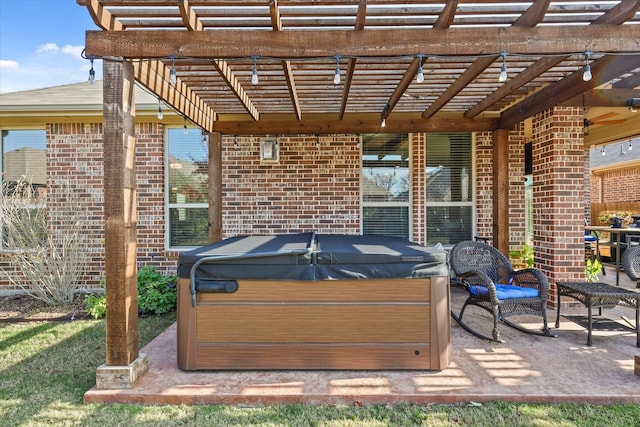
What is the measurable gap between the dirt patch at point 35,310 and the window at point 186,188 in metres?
1.53

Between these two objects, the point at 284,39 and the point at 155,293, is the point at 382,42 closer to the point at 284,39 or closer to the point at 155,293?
the point at 284,39

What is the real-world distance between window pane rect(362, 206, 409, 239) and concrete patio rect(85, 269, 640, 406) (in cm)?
279

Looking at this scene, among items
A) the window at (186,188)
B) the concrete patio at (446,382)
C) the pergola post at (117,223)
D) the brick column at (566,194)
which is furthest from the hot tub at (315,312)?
the window at (186,188)

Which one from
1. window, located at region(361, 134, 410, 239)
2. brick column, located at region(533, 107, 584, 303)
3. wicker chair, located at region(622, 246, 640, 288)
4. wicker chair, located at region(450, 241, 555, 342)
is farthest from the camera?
window, located at region(361, 134, 410, 239)

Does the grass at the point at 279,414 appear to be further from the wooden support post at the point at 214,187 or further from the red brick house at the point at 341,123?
the wooden support post at the point at 214,187

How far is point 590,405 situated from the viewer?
2.41 m

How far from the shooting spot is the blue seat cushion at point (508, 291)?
3562mm

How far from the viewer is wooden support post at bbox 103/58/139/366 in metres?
2.63

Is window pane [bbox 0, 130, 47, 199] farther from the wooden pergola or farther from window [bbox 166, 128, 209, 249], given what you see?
the wooden pergola

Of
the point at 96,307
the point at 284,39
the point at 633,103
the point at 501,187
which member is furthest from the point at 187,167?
the point at 633,103

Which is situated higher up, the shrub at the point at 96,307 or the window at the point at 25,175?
the window at the point at 25,175

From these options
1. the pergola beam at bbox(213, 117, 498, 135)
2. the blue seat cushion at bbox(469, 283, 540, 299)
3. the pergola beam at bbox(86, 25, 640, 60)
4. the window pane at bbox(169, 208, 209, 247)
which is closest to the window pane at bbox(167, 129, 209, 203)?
the window pane at bbox(169, 208, 209, 247)

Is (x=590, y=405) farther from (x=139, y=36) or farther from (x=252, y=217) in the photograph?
(x=252, y=217)

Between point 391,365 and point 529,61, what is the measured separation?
3188mm
